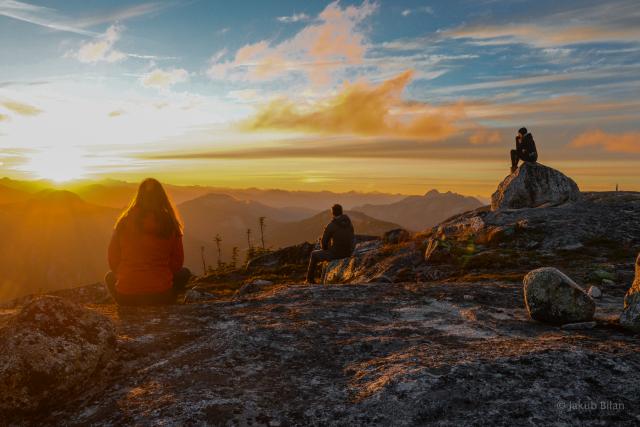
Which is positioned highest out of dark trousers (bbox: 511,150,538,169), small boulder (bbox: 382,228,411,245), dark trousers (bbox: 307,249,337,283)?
dark trousers (bbox: 511,150,538,169)

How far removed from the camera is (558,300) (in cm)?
825

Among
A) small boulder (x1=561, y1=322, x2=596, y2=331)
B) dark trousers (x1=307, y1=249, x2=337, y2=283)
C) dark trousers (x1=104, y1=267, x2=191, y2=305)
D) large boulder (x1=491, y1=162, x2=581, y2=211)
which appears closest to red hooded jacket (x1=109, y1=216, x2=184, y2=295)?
dark trousers (x1=104, y1=267, x2=191, y2=305)

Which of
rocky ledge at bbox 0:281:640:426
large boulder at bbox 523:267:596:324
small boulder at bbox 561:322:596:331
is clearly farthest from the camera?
large boulder at bbox 523:267:596:324

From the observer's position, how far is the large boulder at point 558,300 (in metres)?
8.17

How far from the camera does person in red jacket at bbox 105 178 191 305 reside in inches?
373

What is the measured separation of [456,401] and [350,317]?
449 centimetres

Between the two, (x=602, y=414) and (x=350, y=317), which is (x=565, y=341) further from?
(x=350, y=317)

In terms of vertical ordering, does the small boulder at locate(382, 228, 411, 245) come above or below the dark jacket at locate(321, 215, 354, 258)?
below

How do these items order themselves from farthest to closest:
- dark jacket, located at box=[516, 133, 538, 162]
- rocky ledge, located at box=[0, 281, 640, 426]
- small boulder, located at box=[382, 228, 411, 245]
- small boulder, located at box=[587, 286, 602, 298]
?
small boulder, located at box=[382, 228, 411, 245]
dark jacket, located at box=[516, 133, 538, 162]
small boulder, located at box=[587, 286, 602, 298]
rocky ledge, located at box=[0, 281, 640, 426]

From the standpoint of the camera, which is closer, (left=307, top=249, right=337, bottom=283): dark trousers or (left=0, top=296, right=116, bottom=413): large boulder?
(left=0, top=296, right=116, bottom=413): large boulder

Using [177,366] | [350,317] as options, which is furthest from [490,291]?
[177,366]

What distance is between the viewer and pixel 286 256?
49.9 m

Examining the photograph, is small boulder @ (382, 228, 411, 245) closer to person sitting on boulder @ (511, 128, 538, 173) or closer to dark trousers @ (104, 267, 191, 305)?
person sitting on boulder @ (511, 128, 538, 173)

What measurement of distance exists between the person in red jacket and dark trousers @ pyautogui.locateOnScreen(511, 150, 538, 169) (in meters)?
23.9
